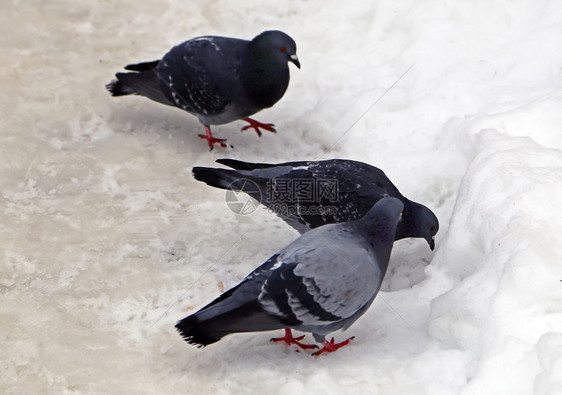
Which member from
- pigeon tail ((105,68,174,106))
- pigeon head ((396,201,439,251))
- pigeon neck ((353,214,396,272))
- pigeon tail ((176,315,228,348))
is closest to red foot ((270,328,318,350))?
pigeon tail ((176,315,228,348))

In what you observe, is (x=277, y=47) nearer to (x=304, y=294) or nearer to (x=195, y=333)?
(x=304, y=294)

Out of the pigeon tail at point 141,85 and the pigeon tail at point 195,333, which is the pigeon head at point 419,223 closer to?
the pigeon tail at point 195,333

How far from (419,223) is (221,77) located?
2.19m

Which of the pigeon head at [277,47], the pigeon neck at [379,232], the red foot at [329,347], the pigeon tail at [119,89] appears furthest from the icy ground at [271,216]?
the pigeon head at [277,47]

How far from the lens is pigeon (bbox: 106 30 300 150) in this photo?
598 cm

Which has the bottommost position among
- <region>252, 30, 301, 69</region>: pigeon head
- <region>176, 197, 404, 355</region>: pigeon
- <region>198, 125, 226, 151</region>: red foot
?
<region>198, 125, 226, 151</region>: red foot

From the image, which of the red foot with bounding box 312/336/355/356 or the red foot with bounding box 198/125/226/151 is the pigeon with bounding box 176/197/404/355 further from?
the red foot with bounding box 198/125/226/151

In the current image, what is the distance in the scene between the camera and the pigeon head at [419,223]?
491cm

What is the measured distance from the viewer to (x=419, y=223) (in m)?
4.92

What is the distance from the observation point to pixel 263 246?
529cm

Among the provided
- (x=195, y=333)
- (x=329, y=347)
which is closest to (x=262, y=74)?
(x=329, y=347)

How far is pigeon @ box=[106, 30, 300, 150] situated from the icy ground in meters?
0.33

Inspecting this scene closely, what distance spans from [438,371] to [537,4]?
4.18 m

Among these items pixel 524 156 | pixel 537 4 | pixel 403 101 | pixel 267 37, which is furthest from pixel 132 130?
pixel 537 4
